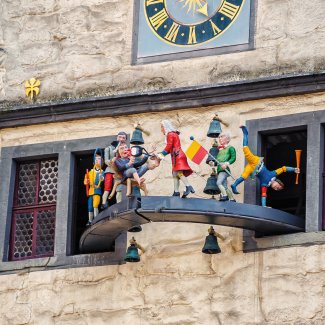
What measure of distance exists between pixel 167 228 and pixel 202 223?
2.22ft

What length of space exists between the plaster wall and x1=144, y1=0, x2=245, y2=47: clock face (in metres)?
0.94


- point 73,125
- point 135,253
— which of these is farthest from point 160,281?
point 73,125

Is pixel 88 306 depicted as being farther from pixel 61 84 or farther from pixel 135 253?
pixel 61 84

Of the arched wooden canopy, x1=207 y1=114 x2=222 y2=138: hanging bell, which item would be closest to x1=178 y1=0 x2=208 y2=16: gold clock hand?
x1=207 y1=114 x2=222 y2=138: hanging bell

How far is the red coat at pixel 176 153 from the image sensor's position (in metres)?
25.0

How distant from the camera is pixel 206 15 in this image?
26.4m

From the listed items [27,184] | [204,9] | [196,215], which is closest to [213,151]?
[196,215]

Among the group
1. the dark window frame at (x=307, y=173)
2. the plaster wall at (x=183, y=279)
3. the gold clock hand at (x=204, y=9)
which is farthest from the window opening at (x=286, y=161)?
the gold clock hand at (x=204, y=9)

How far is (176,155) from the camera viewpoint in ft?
82.2

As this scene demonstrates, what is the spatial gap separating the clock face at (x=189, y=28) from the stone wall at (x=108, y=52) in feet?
0.36

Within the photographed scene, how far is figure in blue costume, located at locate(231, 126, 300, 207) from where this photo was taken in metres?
25.2

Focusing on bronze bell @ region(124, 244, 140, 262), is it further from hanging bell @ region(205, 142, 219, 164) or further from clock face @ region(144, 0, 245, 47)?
clock face @ region(144, 0, 245, 47)

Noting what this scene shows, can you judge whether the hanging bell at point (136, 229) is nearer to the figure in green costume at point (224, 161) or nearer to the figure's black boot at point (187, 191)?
the figure's black boot at point (187, 191)

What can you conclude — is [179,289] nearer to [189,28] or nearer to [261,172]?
[261,172]
